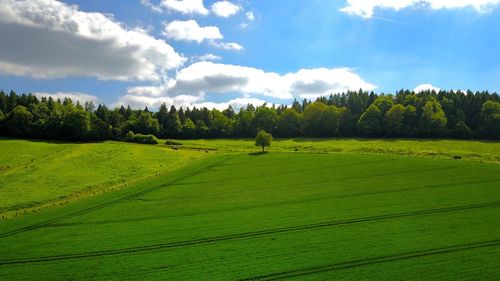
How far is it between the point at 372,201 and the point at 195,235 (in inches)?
683

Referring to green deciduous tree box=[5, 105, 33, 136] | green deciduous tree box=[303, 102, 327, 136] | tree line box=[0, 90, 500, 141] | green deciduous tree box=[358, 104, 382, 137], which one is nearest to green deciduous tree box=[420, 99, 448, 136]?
tree line box=[0, 90, 500, 141]

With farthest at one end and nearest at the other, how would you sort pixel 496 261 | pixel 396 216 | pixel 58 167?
pixel 58 167 < pixel 396 216 < pixel 496 261

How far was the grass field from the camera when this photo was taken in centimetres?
2152

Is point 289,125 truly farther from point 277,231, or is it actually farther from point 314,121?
point 277,231

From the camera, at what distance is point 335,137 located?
117812mm

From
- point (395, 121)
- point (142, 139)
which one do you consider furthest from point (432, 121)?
point (142, 139)

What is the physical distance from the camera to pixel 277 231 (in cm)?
2855

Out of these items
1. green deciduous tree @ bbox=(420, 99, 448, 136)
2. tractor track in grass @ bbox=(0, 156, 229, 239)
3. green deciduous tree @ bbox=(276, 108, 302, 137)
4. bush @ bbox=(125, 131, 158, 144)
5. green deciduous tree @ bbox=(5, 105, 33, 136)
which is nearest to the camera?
tractor track in grass @ bbox=(0, 156, 229, 239)

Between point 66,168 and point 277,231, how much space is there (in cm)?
4696

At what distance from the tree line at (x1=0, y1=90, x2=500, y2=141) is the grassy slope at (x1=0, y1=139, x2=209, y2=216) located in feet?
37.7

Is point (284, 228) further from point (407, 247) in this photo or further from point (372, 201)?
point (372, 201)

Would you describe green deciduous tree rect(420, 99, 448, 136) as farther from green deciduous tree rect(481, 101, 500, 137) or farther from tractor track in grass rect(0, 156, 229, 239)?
tractor track in grass rect(0, 156, 229, 239)

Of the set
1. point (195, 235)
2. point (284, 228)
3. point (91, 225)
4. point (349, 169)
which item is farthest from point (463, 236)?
point (349, 169)

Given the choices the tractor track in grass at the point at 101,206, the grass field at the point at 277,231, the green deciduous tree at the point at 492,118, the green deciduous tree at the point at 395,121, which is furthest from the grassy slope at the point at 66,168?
the green deciduous tree at the point at 492,118
